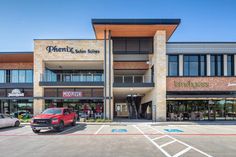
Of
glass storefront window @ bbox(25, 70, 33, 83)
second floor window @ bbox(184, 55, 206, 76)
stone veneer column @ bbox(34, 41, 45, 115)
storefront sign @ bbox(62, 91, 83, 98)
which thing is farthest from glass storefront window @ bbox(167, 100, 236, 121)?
glass storefront window @ bbox(25, 70, 33, 83)

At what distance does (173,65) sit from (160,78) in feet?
8.04

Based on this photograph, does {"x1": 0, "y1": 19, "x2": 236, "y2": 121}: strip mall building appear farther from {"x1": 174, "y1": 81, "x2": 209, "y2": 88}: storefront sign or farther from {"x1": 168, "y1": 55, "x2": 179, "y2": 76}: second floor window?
{"x1": 174, "y1": 81, "x2": 209, "y2": 88}: storefront sign

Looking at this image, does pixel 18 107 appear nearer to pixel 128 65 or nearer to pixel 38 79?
pixel 38 79

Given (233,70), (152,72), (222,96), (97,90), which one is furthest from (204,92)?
(97,90)

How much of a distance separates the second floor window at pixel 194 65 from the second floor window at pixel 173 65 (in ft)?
3.36

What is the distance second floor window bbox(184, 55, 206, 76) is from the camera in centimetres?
2975

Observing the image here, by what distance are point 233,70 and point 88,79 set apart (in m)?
17.1

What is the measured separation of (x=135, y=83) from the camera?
2970 cm

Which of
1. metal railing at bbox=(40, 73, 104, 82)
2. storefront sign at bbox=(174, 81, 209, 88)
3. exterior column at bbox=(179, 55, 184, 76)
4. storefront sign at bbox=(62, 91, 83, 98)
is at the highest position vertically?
exterior column at bbox=(179, 55, 184, 76)

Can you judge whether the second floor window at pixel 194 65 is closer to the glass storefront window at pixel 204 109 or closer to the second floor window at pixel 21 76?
the glass storefront window at pixel 204 109

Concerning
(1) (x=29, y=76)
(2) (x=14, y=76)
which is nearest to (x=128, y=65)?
(1) (x=29, y=76)

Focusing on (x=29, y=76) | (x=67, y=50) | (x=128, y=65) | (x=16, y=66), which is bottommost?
(x=29, y=76)

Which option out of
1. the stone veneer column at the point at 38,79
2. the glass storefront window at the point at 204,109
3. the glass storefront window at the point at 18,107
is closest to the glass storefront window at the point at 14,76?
the glass storefront window at the point at 18,107

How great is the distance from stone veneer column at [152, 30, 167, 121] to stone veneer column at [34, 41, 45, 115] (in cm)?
1334
